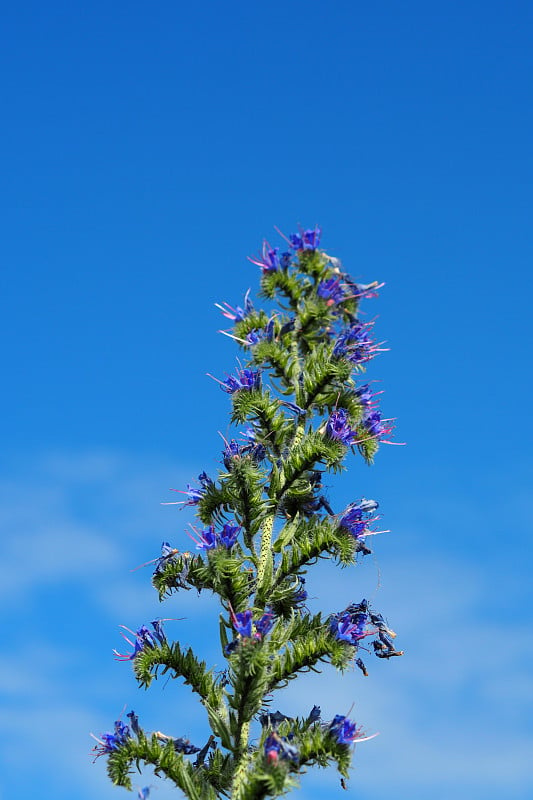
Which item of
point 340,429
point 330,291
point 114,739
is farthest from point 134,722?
point 330,291

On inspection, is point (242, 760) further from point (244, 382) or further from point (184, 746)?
point (244, 382)

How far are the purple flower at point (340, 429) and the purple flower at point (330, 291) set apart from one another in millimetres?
1810

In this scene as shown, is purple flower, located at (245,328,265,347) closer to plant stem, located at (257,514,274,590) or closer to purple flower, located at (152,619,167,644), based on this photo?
plant stem, located at (257,514,274,590)

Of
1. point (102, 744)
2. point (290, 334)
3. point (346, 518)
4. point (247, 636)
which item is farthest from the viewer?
point (290, 334)

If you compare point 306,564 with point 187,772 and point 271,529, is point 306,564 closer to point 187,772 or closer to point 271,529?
point 271,529

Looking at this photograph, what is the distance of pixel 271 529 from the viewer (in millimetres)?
13016

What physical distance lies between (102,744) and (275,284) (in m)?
6.74

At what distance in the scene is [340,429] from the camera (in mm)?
12898

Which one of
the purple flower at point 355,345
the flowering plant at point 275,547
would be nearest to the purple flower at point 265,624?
the flowering plant at point 275,547

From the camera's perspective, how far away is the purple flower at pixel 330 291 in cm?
1372

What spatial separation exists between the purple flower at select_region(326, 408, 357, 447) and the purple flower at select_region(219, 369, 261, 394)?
1.19 m

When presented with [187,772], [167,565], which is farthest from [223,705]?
[167,565]

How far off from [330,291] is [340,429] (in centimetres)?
217

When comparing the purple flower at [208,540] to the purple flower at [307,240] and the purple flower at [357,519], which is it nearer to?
the purple flower at [357,519]
